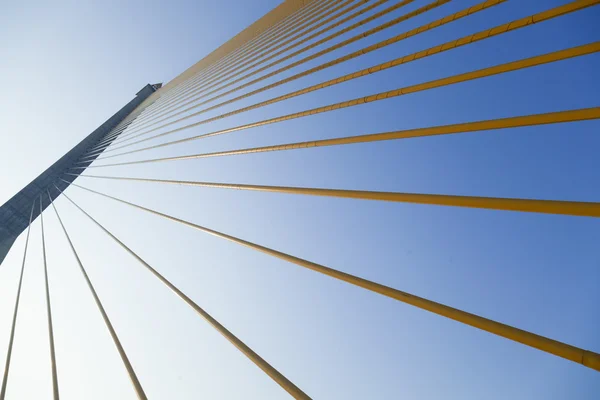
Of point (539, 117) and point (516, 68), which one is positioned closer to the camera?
point (539, 117)

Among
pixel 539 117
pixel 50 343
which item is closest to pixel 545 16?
pixel 539 117

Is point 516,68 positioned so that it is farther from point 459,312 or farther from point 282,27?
point 282,27

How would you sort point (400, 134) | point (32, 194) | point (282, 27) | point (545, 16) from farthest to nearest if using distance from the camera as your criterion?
point (32, 194) < point (282, 27) < point (400, 134) < point (545, 16)

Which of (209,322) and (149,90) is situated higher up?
(149,90)

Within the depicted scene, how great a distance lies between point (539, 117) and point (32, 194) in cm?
937

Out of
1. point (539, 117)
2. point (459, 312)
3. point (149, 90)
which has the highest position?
point (149, 90)

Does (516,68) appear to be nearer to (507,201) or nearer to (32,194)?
(507,201)

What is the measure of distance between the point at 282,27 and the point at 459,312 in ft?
22.4

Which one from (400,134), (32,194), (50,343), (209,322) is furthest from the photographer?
(32,194)

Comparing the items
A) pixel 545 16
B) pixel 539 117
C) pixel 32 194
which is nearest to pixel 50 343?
pixel 539 117

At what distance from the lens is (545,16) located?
1.34 m

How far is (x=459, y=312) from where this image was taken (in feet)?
3.23

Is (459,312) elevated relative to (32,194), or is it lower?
lower

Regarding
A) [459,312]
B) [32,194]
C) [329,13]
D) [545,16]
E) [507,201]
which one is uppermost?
[32,194]
